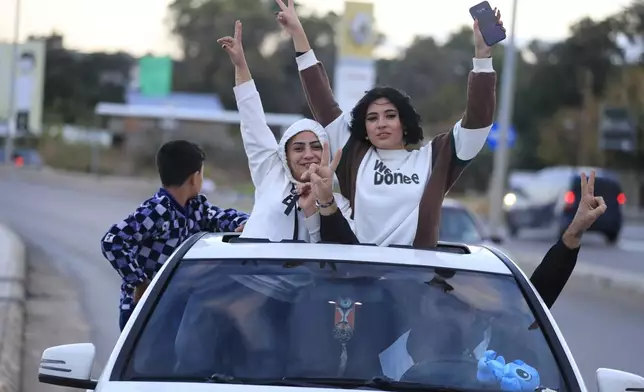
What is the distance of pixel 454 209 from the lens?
1330 centimetres

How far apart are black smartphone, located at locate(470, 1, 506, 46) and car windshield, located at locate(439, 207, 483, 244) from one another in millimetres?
7724

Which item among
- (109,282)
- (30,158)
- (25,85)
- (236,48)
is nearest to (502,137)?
(109,282)

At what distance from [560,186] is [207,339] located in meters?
27.7

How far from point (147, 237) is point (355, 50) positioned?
21.8 meters

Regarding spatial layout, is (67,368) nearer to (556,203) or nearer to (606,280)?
(606,280)

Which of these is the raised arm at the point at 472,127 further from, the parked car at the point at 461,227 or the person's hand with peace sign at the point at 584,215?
the parked car at the point at 461,227

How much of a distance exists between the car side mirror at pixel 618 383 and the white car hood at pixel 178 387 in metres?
0.91

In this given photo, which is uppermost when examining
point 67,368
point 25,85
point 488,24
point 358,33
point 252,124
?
point 358,33

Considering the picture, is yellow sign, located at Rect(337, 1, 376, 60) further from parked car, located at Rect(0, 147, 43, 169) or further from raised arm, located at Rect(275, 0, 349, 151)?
parked car, located at Rect(0, 147, 43, 169)

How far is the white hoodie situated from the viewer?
16.2 feet

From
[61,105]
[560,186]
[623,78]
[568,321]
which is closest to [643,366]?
[568,321]

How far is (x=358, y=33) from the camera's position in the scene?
27.0 metres

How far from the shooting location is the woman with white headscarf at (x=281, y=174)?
4912mm

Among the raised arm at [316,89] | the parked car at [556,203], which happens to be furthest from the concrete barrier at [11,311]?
the parked car at [556,203]
